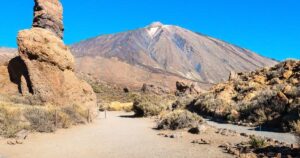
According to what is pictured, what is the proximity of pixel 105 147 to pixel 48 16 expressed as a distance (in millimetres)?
15222

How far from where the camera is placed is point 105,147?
1313cm

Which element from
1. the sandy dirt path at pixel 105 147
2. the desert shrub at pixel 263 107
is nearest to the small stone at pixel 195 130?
the sandy dirt path at pixel 105 147

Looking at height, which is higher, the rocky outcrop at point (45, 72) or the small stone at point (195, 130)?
→ the rocky outcrop at point (45, 72)

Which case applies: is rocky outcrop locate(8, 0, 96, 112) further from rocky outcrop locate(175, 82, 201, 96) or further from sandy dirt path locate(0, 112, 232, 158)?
rocky outcrop locate(175, 82, 201, 96)

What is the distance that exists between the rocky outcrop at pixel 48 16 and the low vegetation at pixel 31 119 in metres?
8.43

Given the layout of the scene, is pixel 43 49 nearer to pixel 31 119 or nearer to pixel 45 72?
pixel 45 72

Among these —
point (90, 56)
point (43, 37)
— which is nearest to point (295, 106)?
point (43, 37)

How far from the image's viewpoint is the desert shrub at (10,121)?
14752mm

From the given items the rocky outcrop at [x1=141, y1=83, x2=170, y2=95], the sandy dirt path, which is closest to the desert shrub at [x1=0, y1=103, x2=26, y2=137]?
the sandy dirt path

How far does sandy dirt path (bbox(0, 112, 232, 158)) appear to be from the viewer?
1150cm

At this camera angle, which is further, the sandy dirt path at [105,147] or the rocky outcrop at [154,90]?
the rocky outcrop at [154,90]

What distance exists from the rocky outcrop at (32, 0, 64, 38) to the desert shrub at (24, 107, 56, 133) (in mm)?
9627

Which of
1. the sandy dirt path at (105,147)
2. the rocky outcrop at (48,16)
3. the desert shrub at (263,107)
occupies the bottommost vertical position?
the sandy dirt path at (105,147)

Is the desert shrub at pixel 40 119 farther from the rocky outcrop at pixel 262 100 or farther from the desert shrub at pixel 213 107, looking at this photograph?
the desert shrub at pixel 213 107
